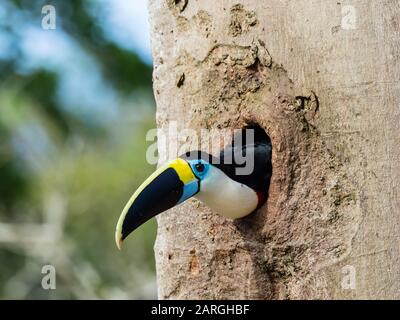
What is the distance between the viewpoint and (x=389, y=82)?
2.09 m

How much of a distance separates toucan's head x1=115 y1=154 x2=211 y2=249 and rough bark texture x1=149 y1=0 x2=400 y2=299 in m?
0.16

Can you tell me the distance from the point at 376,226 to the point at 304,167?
0.28 meters

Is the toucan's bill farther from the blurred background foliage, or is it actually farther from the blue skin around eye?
the blurred background foliage

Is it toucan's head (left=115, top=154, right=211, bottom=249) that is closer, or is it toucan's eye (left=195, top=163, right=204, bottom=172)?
toucan's head (left=115, top=154, right=211, bottom=249)

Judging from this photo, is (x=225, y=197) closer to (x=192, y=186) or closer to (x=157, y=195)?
(x=192, y=186)

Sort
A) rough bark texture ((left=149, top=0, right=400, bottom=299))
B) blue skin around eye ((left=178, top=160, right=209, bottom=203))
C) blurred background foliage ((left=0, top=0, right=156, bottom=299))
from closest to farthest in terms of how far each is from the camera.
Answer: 1. rough bark texture ((left=149, top=0, right=400, bottom=299))
2. blue skin around eye ((left=178, top=160, right=209, bottom=203))
3. blurred background foliage ((left=0, top=0, right=156, bottom=299))

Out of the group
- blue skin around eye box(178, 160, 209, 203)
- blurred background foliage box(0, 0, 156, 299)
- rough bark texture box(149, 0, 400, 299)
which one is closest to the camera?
rough bark texture box(149, 0, 400, 299)

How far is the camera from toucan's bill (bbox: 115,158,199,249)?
2143mm

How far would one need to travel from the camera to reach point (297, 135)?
220 cm

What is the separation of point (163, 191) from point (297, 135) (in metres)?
0.42

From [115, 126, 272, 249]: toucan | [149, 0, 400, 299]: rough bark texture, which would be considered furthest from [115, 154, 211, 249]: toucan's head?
[149, 0, 400, 299]: rough bark texture

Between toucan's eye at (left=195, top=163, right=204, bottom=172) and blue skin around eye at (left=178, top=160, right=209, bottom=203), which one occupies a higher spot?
toucan's eye at (left=195, top=163, right=204, bottom=172)

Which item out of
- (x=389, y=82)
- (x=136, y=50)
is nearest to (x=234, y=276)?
(x=389, y=82)

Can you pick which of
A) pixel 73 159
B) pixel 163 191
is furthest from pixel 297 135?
pixel 73 159
